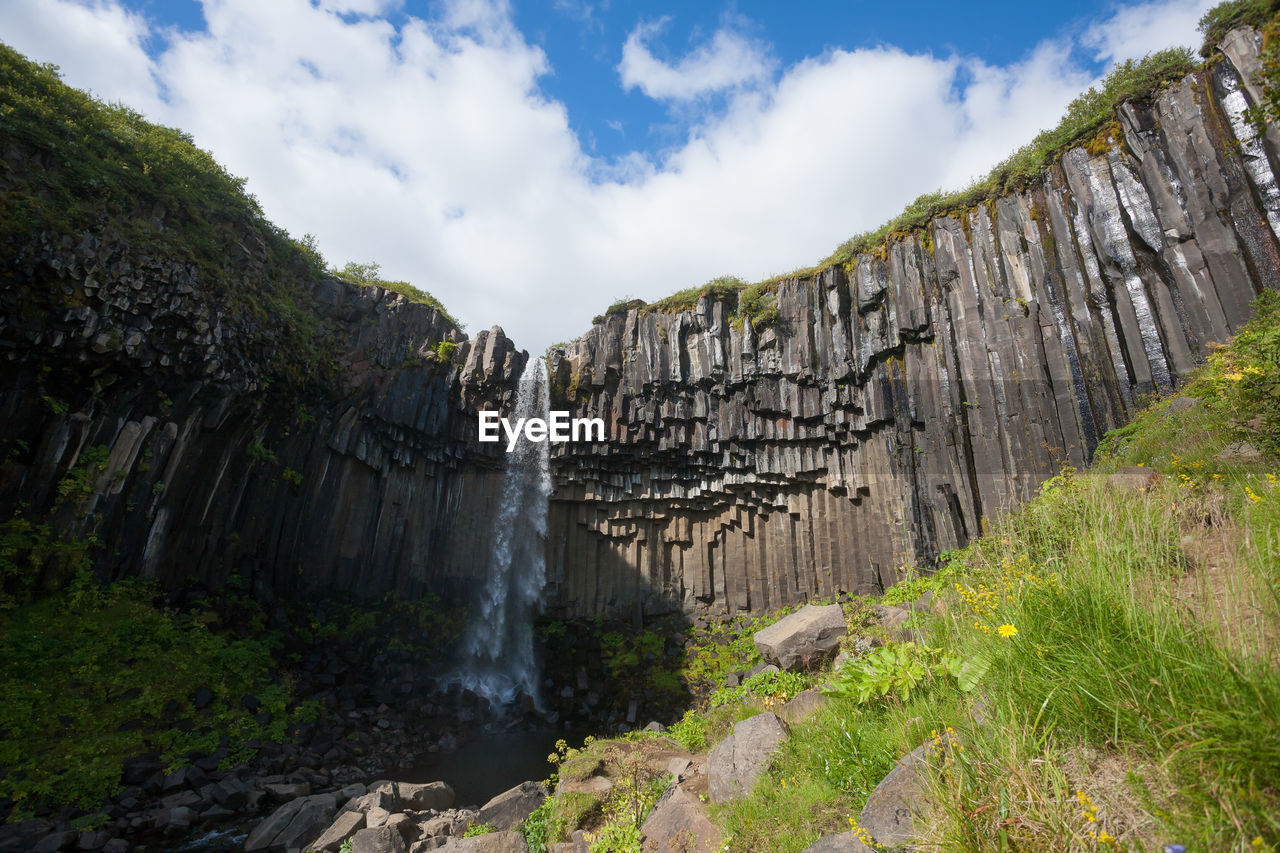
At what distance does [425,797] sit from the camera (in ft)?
31.4

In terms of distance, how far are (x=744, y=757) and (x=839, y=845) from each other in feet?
6.45

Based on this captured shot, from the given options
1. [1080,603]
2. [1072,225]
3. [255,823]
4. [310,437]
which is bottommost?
[255,823]

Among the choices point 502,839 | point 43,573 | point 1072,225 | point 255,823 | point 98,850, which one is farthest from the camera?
point 1072,225

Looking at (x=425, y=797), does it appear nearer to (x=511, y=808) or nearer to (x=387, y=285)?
(x=511, y=808)

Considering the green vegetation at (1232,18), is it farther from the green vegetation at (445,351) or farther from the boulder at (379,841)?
the green vegetation at (445,351)

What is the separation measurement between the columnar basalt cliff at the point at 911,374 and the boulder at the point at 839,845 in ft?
36.8

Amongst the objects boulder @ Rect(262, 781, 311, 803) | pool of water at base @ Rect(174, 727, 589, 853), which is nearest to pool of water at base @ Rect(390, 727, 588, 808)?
pool of water at base @ Rect(174, 727, 589, 853)

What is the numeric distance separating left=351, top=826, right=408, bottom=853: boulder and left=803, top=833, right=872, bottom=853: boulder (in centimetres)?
602

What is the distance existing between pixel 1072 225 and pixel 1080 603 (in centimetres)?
1286

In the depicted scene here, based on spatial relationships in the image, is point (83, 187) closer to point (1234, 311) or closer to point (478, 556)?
point (478, 556)

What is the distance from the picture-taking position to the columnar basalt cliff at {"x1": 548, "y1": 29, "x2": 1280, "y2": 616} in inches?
418

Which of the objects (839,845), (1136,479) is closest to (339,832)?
(839,845)

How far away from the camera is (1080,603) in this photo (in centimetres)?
318

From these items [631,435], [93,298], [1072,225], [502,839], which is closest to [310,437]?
[93,298]
